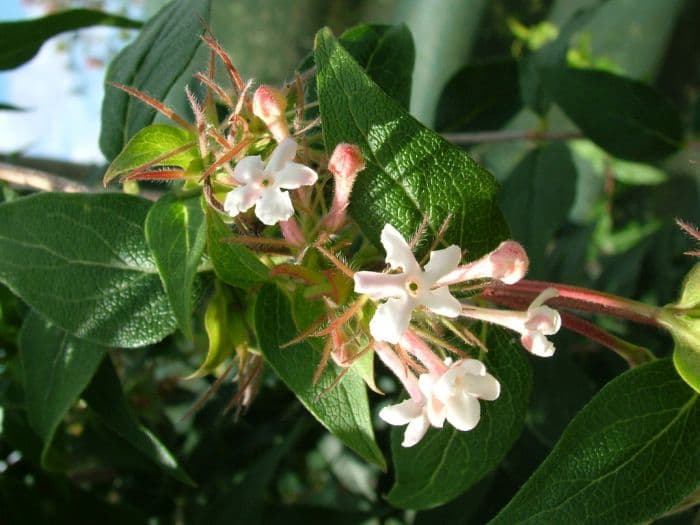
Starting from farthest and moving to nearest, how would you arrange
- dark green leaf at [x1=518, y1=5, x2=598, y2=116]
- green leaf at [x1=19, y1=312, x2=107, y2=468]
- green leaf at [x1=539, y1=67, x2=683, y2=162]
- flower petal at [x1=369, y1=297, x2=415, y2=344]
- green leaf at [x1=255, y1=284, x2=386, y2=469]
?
dark green leaf at [x1=518, y1=5, x2=598, y2=116], green leaf at [x1=539, y1=67, x2=683, y2=162], green leaf at [x1=19, y1=312, x2=107, y2=468], green leaf at [x1=255, y1=284, x2=386, y2=469], flower petal at [x1=369, y1=297, x2=415, y2=344]

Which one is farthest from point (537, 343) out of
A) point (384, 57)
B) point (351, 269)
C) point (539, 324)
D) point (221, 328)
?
point (384, 57)

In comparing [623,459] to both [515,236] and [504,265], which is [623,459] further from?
[515,236]

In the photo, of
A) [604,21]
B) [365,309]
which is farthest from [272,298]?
[604,21]

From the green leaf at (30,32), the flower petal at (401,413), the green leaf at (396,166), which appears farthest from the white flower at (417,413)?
the green leaf at (30,32)

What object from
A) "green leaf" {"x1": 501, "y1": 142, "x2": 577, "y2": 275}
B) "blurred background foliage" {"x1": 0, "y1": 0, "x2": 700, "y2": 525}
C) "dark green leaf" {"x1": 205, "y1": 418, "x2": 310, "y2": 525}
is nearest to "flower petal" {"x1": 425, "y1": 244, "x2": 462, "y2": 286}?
"blurred background foliage" {"x1": 0, "y1": 0, "x2": 700, "y2": 525}

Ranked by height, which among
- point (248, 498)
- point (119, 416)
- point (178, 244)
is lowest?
point (248, 498)

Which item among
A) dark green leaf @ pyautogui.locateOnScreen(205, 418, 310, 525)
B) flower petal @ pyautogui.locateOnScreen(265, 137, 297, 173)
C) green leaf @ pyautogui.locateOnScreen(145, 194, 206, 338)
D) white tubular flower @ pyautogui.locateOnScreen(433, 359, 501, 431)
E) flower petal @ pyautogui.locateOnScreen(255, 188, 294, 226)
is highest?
flower petal @ pyautogui.locateOnScreen(265, 137, 297, 173)

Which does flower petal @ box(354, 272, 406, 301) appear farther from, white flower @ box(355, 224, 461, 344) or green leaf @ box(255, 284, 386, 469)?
green leaf @ box(255, 284, 386, 469)
